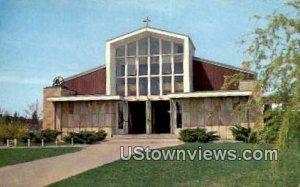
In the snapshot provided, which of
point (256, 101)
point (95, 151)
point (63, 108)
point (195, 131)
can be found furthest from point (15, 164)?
point (63, 108)

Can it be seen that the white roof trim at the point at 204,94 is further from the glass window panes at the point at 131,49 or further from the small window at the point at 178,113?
the glass window panes at the point at 131,49

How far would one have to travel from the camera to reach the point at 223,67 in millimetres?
14750

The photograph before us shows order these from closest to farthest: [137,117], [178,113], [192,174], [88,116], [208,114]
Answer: [192,174] → [208,114] → [88,116] → [178,113] → [137,117]

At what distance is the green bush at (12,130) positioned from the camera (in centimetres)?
914

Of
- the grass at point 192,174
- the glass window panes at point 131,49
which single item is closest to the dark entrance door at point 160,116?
the glass window panes at point 131,49

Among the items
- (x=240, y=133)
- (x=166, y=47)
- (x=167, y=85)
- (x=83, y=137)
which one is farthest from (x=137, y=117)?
(x=240, y=133)

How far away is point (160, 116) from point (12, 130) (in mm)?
6162

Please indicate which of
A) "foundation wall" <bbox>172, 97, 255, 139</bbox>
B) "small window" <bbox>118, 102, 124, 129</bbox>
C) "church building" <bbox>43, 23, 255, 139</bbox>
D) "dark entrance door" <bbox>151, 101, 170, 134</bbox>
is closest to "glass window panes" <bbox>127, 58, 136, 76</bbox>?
"church building" <bbox>43, 23, 255, 139</bbox>

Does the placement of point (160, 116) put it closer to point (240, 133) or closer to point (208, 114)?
point (208, 114)

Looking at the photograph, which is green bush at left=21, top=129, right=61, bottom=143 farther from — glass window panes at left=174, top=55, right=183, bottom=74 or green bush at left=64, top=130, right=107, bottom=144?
glass window panes at left=174, top=55, right=183, bottom=74

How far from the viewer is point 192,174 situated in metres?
6.25

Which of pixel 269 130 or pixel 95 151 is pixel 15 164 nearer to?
pixel 95 151

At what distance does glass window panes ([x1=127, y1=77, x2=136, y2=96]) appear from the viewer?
15344 mm

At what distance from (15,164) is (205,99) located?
752 cm
